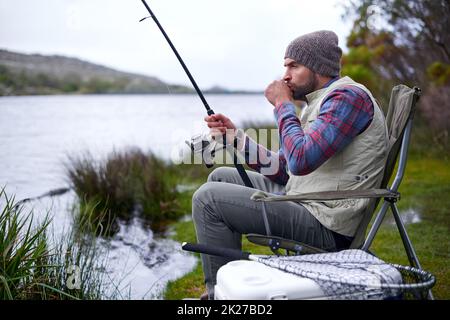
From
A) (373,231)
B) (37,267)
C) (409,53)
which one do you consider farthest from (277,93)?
(409,53)

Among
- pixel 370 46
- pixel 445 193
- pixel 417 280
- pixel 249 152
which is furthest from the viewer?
pixel 370 46

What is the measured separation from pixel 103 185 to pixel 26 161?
1.15m

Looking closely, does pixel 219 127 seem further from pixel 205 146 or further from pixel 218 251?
pixel 218 251

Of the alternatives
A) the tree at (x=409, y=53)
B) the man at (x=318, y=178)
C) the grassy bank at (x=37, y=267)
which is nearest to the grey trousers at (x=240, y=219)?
the man at (x=318, y=178)

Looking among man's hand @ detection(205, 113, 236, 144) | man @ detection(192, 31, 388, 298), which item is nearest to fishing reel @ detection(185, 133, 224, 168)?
man's hand @ detection(205, 113, 236, 144)

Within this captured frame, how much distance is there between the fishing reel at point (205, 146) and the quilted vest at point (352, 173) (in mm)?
509

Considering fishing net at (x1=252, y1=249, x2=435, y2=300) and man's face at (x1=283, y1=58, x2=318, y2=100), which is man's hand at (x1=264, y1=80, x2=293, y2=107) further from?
fishing net at (x1=252, y1=249, x2=435, y2=300)

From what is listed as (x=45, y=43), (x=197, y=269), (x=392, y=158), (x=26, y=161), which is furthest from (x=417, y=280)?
(x=26, y=161)

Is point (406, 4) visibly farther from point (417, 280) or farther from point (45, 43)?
point (417, 280)

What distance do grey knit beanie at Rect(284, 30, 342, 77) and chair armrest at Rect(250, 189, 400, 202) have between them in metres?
0.55

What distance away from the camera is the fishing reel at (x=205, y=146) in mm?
2250

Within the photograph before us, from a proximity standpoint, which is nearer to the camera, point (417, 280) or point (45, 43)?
point (417, 280)

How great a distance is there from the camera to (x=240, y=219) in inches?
78.2
